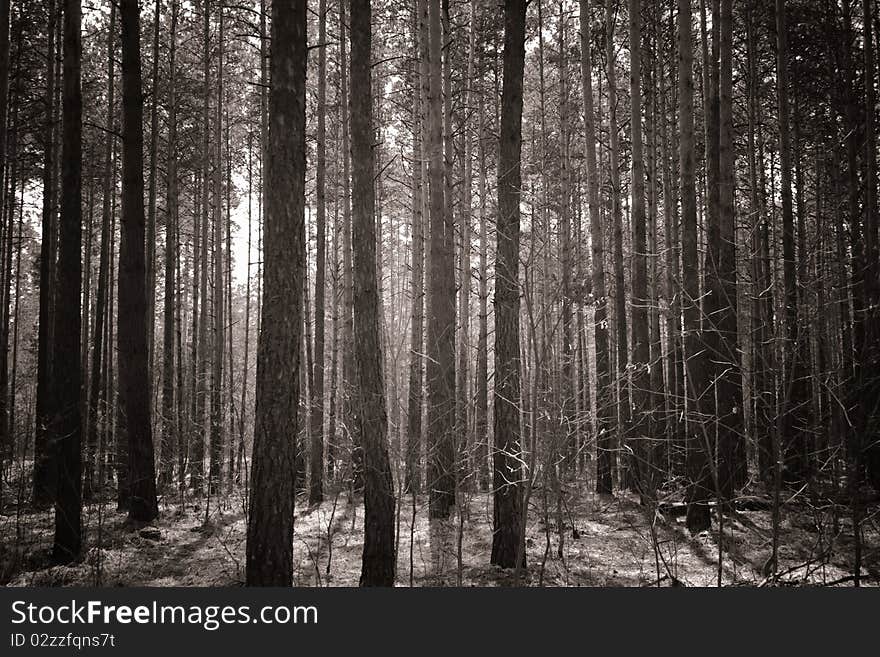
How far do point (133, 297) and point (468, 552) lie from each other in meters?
6.08

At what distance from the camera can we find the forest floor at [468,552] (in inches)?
242

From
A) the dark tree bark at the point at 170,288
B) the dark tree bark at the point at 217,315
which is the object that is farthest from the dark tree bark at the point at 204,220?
the dark tree bark at the point at 170,288

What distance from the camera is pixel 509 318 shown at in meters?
6.46

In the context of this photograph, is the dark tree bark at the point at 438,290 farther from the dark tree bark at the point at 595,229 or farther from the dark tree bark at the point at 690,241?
the dark tree bark at the point at 690,241

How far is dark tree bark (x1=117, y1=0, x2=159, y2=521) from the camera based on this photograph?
29.4ft

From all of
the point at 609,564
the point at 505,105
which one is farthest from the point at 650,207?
the point at 609,564

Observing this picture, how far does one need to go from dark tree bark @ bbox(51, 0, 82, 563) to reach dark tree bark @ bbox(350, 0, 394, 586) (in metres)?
3.59

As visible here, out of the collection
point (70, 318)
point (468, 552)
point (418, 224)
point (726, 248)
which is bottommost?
point (468, 552)

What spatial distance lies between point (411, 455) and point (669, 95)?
14.5 m

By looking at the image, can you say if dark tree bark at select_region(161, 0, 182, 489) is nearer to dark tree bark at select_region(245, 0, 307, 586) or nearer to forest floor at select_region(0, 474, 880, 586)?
forest floor at select_region(0, 474, 880, 586)

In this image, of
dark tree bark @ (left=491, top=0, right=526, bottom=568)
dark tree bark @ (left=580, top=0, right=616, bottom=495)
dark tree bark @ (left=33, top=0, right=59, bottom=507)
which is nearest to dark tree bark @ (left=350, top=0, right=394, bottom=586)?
dark tree bark @ (left=491, top=0, right=526, bottom=568)

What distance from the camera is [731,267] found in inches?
332

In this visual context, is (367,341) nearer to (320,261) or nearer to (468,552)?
(468,552)

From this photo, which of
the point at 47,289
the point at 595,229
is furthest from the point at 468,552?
the point at 47,289
